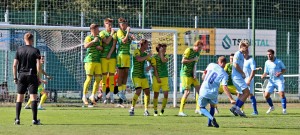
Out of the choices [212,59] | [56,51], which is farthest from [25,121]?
[212,59]

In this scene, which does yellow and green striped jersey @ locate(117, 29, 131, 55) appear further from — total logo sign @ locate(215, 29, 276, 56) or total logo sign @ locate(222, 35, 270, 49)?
total logo sign @ locate(222, 35, 270, 49)

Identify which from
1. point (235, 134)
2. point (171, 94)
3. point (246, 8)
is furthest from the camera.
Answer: point (246, 8)

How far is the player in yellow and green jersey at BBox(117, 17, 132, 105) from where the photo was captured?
22655mm

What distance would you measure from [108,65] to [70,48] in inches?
211

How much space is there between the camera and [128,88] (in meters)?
29.2

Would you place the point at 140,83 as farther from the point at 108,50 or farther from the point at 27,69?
the point at 27,69

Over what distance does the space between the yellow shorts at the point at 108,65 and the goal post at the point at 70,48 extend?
3.69m

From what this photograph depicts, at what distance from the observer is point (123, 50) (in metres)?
23.3

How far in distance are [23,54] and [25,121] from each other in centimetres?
189

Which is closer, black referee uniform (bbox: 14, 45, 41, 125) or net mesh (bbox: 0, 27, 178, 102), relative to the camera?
black referee uniform (bbox: 14, 45, 41, 125)

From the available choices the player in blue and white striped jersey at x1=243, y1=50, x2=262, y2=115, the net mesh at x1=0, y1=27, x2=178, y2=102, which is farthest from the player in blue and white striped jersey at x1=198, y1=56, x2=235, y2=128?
the net mesh at x1=0, y1=27, x2=178, y2=102

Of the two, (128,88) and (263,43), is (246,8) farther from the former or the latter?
(128,88)

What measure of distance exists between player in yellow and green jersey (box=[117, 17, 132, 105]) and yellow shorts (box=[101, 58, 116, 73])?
529 mm

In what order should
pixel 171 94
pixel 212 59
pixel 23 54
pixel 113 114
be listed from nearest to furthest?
pixel 23 54 < pixel 113 114 < pixel 171 94 < pixel 212 59
